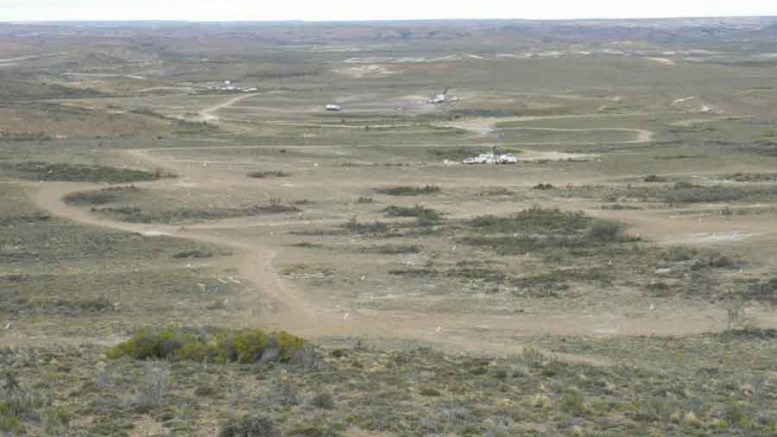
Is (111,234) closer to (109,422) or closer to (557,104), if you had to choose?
(109,422)

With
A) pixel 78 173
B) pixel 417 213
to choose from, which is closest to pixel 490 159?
pixel 417 213

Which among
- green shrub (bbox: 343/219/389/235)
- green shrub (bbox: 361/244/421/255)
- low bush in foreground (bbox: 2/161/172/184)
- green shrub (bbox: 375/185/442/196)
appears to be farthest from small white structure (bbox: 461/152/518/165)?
green shrub (bbox: 361/244/421/255)

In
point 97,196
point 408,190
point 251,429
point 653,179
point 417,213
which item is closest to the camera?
point 251,429

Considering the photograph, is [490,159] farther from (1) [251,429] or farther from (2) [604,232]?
(1) [251,429]

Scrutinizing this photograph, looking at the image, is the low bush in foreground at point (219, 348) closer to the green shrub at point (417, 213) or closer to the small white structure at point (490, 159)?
the green shrub at point (417, 213)

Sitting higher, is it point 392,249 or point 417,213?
point 392,249

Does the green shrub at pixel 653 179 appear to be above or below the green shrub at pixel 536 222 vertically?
below

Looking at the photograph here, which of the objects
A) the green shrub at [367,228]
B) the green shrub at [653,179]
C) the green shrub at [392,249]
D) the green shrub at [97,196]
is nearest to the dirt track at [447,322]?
the green shrub at [392,249]

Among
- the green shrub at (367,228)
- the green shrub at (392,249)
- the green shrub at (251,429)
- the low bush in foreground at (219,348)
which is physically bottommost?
the green shrub at (367,228)

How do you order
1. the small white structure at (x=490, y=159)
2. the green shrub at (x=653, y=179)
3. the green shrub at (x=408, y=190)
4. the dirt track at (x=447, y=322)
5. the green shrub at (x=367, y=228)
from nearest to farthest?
the dirt track at (x=447, y=322) < the green shrub at (x=367, y=228) < the green shrub at (x=408, y=190) < the green shrub at (x=653, y=179) < the small white structure at (x=490, y=159)

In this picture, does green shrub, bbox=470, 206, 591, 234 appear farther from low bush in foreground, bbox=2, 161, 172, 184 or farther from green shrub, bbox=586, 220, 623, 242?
low bush in foreground, bbox=2, 161, 172, 184

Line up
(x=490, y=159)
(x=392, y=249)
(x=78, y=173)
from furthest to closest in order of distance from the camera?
(x=490, y=159) < (x=78, y=173) < (x=392, y=249)
